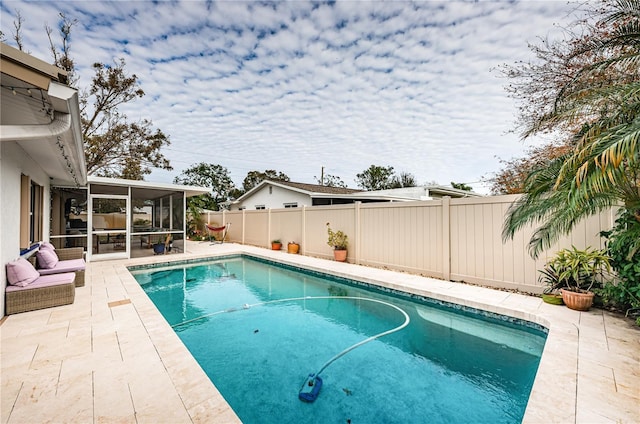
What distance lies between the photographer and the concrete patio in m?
2.13

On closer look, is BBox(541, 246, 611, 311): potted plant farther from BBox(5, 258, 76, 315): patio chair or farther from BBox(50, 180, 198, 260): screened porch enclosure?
BBox(50, 180, 198, 260): screened porch enclosure

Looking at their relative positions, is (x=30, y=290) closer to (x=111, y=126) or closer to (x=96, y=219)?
(x=96, y=219)

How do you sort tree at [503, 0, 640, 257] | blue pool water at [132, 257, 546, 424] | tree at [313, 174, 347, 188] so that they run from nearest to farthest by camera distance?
1. tree at [503, 0, 640, 257]
2. blue pool water at [132, 257, 546, 424]
3. tree at [313, 174, 347, 188]

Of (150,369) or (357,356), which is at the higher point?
(150,369)

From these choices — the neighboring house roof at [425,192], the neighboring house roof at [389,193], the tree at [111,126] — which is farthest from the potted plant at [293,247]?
the tree at [111,126]

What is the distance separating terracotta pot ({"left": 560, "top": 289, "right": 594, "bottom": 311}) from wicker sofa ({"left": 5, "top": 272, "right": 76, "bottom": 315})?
25.9 ft

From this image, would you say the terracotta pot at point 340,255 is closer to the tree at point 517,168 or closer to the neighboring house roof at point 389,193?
the neighboring house roof at point 389,193

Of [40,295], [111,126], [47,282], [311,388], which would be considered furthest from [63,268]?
[111,126]

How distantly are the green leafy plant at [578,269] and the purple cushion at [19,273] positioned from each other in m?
8.22

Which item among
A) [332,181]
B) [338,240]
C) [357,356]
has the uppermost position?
[332,181]

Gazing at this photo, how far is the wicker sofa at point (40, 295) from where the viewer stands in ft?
13.8

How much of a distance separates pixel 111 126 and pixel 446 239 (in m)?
18.0

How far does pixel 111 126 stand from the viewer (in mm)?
15742

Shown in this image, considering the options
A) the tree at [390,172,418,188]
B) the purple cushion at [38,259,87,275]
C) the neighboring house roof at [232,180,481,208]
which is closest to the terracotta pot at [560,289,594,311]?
the purple cushion at [38,259,87,275]
